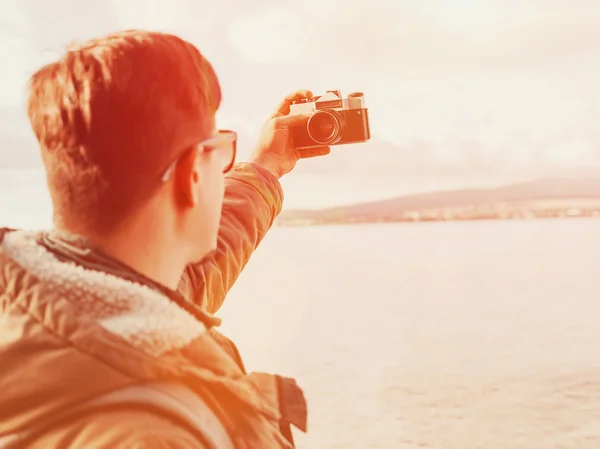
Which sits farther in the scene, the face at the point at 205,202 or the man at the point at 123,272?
the face at the point at 205,202

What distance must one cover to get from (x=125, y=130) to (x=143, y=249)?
0.55 feet

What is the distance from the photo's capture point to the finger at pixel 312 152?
7.00 ft

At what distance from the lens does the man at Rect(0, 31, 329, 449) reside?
0.95 meters

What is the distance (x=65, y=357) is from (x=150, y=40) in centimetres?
42

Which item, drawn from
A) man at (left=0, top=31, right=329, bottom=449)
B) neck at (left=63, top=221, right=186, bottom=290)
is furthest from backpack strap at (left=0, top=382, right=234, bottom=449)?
neck at (left=63, top=221, right=186, bottom=290)

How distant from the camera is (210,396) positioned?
103 centimetres

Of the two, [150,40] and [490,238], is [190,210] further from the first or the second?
[490,238]

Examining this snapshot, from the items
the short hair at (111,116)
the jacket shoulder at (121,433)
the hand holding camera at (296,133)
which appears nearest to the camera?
the jacket shoulder at (121,433)

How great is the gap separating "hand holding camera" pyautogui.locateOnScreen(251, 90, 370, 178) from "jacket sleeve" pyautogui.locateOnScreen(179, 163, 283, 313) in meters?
0.11

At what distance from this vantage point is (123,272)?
42.6 inches

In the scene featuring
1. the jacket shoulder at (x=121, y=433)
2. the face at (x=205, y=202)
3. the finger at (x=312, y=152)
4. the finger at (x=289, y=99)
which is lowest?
the finger at (x=312, y=152)

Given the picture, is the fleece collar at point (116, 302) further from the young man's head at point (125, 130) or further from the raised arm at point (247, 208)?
the raised arm at point (247, 208)

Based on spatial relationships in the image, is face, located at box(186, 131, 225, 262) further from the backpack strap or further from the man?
the backpack strap

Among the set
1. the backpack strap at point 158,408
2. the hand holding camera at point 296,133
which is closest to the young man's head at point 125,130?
the backpack strap at point 158,408
